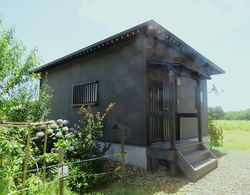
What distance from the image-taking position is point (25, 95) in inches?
258

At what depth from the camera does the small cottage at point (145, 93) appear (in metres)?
5.30

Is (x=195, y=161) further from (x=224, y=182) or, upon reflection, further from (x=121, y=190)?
(x=121, y=190)

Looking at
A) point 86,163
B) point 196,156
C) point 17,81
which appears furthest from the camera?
point 17,81

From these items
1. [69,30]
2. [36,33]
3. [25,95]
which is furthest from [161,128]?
[36,33]

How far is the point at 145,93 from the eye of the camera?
219 inches

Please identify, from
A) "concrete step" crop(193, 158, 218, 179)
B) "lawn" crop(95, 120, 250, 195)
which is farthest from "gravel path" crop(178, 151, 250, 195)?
"lawn" crop(95, 120, 250, 195)

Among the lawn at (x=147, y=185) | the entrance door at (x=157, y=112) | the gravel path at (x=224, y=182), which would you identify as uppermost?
the entrance door at (x=157, y=112)

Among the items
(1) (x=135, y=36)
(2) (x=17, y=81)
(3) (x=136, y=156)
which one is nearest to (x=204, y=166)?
(3) (x=136, y=156)

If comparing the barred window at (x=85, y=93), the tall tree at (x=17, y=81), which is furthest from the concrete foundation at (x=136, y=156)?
the tall tree at (x=17, y=81)

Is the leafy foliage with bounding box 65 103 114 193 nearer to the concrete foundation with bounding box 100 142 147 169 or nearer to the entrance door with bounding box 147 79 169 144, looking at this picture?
the concrete foundation with bounding box 100 142 147 169

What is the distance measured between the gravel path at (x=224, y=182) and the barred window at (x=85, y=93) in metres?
4.09

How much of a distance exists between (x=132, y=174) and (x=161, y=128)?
190 cm

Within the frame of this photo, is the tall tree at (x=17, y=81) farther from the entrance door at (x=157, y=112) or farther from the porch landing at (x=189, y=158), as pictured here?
the porch landing at (x=189, y=158)

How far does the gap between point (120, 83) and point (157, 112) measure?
4.70 ft
